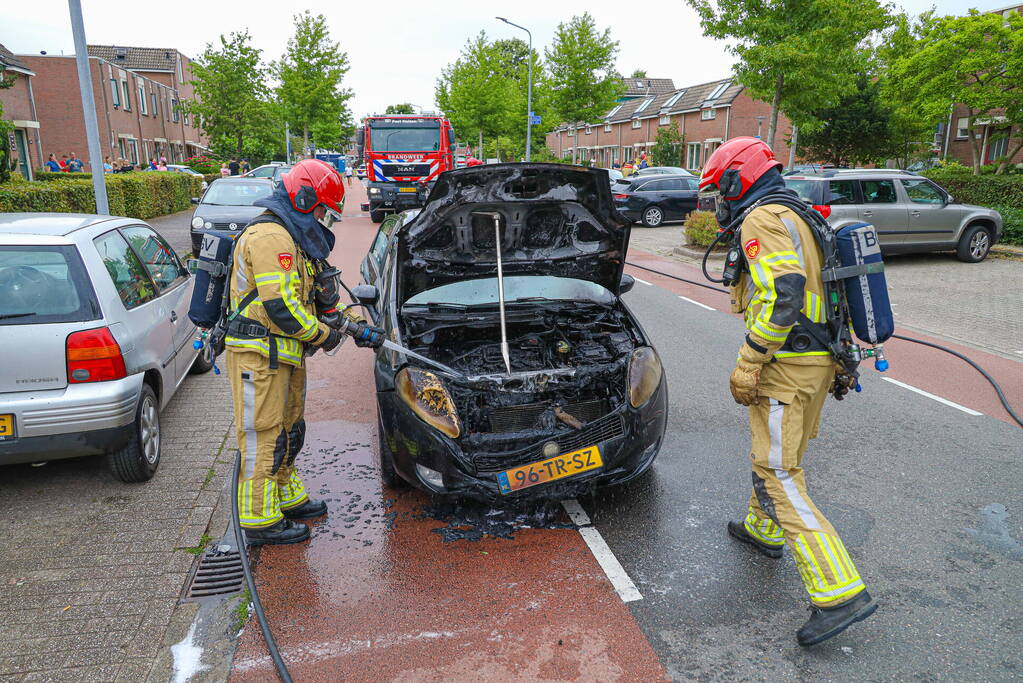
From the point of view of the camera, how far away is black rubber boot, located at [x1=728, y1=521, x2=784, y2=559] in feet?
12.2

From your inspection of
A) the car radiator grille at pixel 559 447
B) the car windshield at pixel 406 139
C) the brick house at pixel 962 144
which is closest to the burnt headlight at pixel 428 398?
the car radiator grille at pixel 559 447

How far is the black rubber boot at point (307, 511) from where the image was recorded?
4.15 m

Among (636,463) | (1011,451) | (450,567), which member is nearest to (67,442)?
(450,567)

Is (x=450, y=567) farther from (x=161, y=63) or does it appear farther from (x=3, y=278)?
(x=161, y=63)

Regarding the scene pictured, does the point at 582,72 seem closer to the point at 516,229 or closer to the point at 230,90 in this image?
the point at 230,90

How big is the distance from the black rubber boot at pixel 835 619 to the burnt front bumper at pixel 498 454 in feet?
4.17

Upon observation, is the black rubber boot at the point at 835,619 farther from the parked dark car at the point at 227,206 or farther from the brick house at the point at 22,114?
the brick house at the point at 22,114

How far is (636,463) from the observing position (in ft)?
13.3

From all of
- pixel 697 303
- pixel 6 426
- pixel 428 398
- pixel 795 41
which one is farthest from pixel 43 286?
pixel 795 41

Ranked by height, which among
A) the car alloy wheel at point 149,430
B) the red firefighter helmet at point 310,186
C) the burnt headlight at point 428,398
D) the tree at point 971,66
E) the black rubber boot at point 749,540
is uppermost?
the tree at point 971,66

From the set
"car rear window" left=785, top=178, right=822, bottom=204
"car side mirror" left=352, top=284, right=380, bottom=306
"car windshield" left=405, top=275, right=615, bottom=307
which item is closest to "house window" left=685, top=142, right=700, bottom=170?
"car rear window" left=785, top=178, right=822, bottom=204

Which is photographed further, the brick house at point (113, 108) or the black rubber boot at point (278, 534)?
the brick house at point (113, 108)

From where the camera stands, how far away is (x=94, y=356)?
4.11m

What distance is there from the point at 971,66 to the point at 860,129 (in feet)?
44.7
